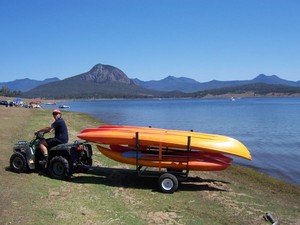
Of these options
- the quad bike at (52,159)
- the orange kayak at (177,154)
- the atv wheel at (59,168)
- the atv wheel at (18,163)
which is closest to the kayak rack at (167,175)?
the orange kayak at (177,154)

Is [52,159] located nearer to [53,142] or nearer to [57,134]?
[53,142]

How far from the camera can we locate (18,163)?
9.81 m

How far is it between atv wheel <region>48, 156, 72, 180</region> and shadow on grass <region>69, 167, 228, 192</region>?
0.24m

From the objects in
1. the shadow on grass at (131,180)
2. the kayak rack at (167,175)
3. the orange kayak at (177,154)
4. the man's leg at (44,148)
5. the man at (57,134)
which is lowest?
the shadow on grass at (131,180)

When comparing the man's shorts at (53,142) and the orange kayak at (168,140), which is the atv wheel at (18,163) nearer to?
the man's shorts at (53,142)

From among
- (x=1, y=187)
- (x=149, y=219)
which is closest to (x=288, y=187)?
(x=149, y=219)

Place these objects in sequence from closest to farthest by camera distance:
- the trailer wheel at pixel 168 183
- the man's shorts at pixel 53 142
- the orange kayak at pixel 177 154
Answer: the trailer wheel at pixel 168 183
the orange kayak at pixel 177 154
the man's shorts at pixel 53 142

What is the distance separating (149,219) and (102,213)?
0.97 meters

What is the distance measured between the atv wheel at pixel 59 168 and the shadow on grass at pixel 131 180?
0.24 meters

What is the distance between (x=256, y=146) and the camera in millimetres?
24203

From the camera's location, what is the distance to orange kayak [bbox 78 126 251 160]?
9578mm

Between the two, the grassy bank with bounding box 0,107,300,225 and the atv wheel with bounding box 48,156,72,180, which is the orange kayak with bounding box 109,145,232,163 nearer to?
the grassy bank with bounding box 0,107,300,225

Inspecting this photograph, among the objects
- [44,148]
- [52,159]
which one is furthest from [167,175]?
[44,148]

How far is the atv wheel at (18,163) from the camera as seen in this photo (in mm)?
9742
